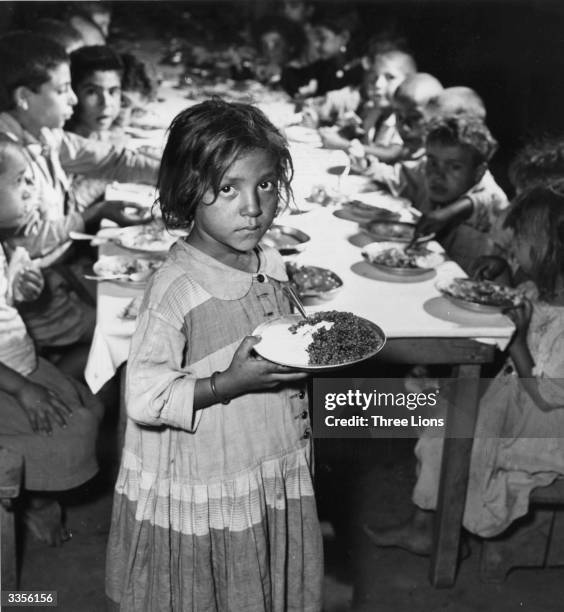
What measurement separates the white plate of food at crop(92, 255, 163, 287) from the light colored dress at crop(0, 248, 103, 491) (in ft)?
0.92

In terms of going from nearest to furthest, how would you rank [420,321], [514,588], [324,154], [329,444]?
[420,321] < [514,588] < [329,444] < [324,154]

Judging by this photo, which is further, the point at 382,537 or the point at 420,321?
the point at 382,537

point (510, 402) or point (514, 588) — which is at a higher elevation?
point (510, 402)

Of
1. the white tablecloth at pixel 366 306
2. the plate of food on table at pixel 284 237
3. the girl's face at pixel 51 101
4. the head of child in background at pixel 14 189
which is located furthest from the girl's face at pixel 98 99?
the plate of food on table at pixel 284 237

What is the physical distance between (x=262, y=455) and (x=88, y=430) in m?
0.74

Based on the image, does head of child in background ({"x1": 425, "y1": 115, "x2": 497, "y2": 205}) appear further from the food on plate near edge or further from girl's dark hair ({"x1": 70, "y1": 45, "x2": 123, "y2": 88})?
girl's dark hair ({"x1": 70, "y1": 45, "x2": 123, "y2": 88})

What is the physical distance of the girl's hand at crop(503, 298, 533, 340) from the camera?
1789 mm

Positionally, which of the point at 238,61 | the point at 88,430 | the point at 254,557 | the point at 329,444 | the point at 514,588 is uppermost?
the point at 238,61

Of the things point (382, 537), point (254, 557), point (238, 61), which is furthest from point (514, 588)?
point (238, 61)

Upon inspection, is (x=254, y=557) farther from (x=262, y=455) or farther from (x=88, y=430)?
(x=88, y=430)

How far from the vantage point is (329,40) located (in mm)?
2643

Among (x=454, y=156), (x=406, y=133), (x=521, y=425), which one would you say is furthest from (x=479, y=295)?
(x=406, y=133)

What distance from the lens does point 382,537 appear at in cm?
195

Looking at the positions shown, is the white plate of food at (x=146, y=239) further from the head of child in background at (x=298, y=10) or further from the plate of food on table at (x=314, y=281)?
the head of child in background at (x=298, y=10)
